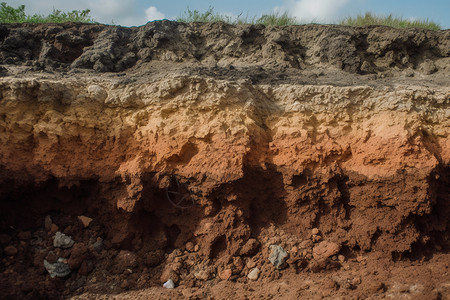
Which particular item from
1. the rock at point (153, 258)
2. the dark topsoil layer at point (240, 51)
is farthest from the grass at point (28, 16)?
the rock at point (153, 258)

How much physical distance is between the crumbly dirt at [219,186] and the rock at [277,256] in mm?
11

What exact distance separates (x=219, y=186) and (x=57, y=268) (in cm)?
178

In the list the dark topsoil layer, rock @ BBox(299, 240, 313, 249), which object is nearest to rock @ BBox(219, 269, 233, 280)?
rock @ BBox(299, 240, 313, 249)

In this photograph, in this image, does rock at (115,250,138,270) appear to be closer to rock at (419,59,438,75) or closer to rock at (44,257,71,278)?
rock at (44,257,71,278)

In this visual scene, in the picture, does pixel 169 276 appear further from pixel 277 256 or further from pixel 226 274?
pixel 277 256

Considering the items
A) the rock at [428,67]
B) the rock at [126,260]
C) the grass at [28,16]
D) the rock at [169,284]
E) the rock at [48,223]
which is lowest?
the rock at [169,284]

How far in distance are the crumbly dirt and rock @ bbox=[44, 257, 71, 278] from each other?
1 centimetres

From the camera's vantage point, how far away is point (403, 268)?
3.82m

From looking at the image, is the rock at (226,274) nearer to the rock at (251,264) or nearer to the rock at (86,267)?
the rock at (251,264)

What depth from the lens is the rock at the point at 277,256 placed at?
378cm

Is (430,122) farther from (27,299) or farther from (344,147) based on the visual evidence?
(27,299)

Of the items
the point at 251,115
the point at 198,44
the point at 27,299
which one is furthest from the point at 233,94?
the point at 27,299

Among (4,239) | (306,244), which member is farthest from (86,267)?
(306,244)

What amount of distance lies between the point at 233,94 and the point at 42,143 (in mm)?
2073
